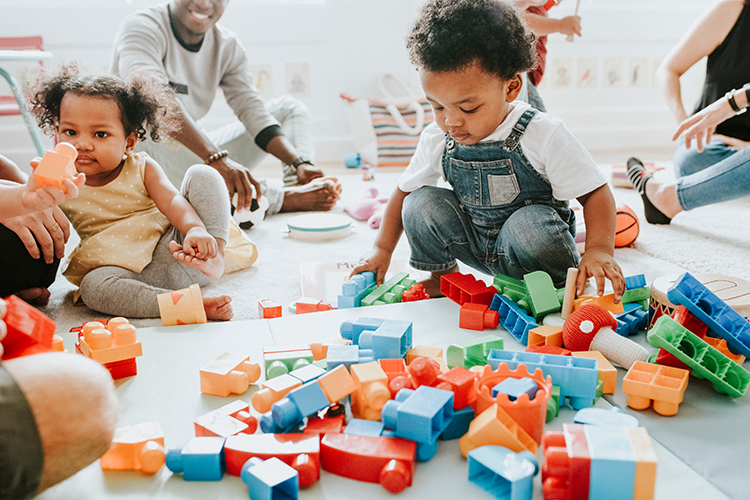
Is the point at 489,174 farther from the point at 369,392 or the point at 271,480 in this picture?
the point at 271,480

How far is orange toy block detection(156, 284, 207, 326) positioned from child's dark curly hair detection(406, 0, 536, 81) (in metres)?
0.52

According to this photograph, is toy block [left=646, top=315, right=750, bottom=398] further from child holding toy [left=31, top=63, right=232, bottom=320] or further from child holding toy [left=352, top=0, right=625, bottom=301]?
child holding toy [left=31, top=63, right=232, bottom=320]

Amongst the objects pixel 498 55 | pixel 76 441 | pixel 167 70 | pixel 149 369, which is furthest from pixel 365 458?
pixel 167 70

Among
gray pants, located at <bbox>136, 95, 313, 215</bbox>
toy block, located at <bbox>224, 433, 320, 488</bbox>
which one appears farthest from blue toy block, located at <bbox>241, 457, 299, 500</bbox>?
gray pants, located at <bbox>136, 95, 313, 215</bbox>

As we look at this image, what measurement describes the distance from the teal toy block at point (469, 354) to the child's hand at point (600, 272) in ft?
0.68

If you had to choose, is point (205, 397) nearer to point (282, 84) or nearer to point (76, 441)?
point (76, 441)

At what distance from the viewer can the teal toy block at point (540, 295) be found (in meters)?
0.89

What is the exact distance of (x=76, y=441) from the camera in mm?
476

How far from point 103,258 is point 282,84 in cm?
186

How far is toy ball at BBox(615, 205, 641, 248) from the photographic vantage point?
1367 mm

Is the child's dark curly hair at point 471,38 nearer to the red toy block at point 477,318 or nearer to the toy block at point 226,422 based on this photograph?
the red toy block at point 477,318

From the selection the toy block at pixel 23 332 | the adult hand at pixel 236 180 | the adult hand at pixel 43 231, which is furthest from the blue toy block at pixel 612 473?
the adult hand at pixel 236 180

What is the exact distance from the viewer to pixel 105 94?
1.08 metres

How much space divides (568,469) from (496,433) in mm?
74
